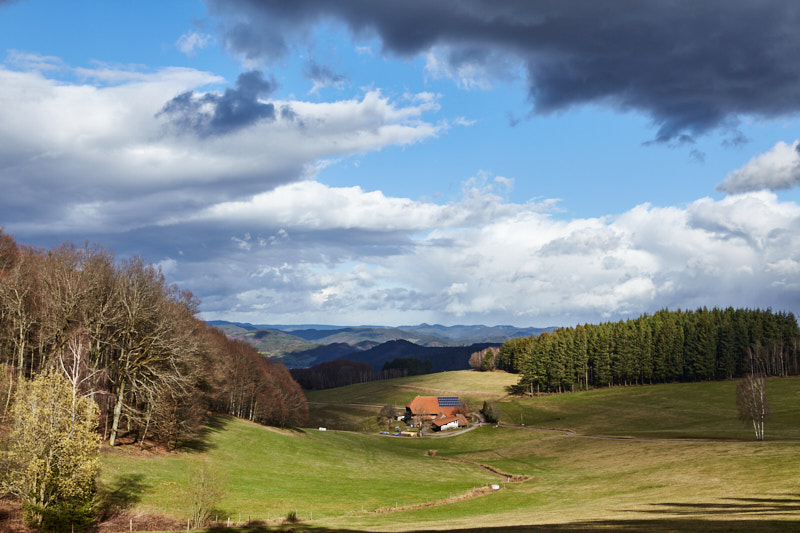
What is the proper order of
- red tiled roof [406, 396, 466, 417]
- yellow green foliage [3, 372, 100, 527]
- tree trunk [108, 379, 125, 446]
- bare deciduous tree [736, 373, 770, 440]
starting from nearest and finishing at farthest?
yellow green foliage [3, 372, 100, 527]
tree trunk [108, 379, 125, 446]
bare deciduous tree [736, 373, 770, 440]
red tiled roof [406, 396, 466, 417]

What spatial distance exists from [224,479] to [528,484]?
119ft

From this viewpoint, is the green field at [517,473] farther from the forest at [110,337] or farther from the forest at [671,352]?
the forest at [671,352]

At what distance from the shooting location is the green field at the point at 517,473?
38.9 meters

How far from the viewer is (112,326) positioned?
2657 inches

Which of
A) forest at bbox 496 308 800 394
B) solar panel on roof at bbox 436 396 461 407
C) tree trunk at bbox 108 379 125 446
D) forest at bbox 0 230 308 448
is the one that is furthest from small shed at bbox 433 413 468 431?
tree trunk at bbox 108 379 125 446

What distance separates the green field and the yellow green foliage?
264 inches

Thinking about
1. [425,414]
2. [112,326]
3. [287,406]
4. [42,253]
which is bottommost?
[425,414]

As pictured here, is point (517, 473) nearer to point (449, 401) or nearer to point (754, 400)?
point (754, 400)

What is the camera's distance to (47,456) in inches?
1655

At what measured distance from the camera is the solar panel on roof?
554 feet

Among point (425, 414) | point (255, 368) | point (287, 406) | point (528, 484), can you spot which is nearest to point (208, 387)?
point (255, 368)

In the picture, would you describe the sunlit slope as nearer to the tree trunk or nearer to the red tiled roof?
the tree trunk

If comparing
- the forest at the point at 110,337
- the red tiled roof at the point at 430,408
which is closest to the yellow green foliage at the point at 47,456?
the forest at the point at 110,337

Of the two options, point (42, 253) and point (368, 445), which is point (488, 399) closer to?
point (368, 445)
